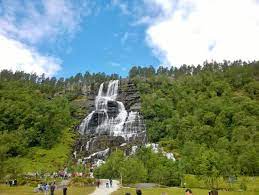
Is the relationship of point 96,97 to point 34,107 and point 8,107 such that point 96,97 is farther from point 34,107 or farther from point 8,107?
point 8,107

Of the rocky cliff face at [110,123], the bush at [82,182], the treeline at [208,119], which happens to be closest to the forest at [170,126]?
the treeline at [208,119]

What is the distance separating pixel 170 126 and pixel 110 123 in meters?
20.7

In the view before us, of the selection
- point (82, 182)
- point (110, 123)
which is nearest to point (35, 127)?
point (110, 123)

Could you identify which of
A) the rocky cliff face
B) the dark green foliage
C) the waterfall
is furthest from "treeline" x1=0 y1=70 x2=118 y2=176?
the dark green foliage

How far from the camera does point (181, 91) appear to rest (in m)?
147

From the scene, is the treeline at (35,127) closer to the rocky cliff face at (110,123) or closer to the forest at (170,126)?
the forest at (170,126)

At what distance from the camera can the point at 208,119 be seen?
123 metres

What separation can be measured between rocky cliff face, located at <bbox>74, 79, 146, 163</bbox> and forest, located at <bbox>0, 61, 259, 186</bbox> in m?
4.12

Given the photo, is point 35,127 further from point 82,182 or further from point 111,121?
point 82,182

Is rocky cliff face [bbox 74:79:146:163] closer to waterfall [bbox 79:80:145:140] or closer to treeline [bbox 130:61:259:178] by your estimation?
waterfall [bbox 79:80:145:140]

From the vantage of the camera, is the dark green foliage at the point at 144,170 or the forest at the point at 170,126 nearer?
the dark green foliage at the point at 144,170

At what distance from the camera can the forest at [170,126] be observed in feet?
247

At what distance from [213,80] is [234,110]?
34.9 m

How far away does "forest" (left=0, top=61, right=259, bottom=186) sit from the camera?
7525 centimetres
